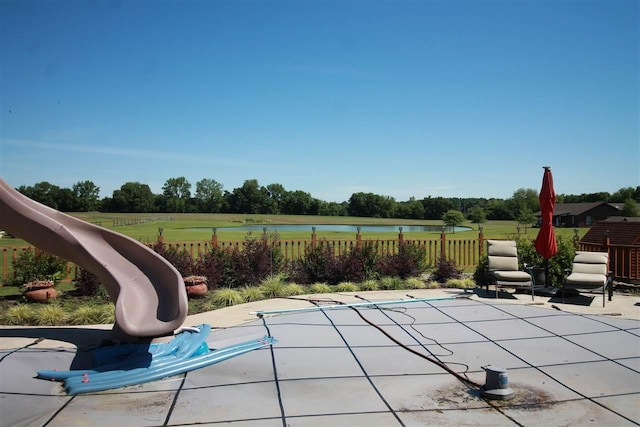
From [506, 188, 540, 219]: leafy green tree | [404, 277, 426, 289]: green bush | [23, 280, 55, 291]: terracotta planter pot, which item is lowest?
[404, 277, 426, 289]: green bush

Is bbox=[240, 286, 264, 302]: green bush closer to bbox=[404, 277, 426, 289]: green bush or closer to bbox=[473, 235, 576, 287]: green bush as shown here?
bbox=[404, 277, 426, 289]: green bush

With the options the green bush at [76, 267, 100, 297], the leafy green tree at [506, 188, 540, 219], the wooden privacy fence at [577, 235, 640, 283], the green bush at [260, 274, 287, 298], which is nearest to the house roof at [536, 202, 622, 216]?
the leafy green tree at [506, 188, 540, 219]

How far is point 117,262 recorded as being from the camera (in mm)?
5621

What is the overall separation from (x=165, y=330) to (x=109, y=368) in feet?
2.20

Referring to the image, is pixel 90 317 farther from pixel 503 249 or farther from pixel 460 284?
pixel 503 249

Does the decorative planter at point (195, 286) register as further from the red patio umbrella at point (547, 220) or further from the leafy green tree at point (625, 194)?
the leafy green tree at point (625, 194)

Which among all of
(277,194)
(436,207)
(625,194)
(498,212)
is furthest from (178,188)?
(625,194)

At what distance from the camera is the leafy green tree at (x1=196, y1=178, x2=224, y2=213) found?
63.8 meters

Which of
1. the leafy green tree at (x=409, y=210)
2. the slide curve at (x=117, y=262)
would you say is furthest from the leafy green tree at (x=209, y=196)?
the slide curve at (x=117, y=262)

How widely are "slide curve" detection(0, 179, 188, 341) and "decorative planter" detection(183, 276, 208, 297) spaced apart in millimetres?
3621

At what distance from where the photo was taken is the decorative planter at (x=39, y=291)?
8.62 metres

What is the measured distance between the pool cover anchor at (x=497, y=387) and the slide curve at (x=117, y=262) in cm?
315

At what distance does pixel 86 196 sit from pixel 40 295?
30434 mm

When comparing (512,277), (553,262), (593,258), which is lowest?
(512,277)
